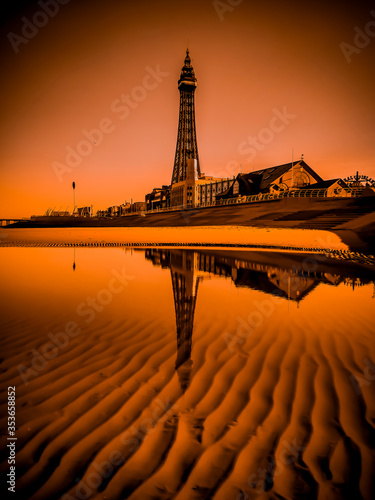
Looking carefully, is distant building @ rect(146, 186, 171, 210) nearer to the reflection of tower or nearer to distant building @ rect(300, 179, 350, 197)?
distant building @ rect(300, 179, 350, 197)

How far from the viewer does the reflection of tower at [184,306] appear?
12.8 feet

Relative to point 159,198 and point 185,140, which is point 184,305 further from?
point 159,198

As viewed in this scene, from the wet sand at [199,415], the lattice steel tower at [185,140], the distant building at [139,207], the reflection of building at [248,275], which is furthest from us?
the distant building at [139,207]

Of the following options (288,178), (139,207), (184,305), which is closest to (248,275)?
(184,305)

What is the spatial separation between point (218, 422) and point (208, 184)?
88.2 meters

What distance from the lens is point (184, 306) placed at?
6680mm

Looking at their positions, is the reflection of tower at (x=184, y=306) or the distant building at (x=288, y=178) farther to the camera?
the distant building at (x=288, y=178)

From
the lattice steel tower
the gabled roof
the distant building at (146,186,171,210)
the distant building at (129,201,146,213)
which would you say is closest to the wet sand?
the gabled roof

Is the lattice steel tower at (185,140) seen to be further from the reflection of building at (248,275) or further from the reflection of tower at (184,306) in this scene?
the reflection of tower at (184,306)

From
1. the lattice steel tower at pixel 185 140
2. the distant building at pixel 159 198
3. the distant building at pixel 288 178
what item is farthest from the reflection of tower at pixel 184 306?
the distant building at pixel 159 198

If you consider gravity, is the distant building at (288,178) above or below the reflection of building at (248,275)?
above

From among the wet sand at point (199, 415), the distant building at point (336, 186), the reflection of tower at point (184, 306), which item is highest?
the distant building at point (336, 186)

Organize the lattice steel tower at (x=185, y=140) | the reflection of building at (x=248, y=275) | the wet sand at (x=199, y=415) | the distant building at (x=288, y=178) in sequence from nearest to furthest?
the wet sand at (x=199, y=415) → the reflection of building at (x=248, y=275) → the distant building at (x=288, y=178) → the lattice steel tower at (x=185, y=140)

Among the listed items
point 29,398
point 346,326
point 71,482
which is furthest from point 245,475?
point 346,326
